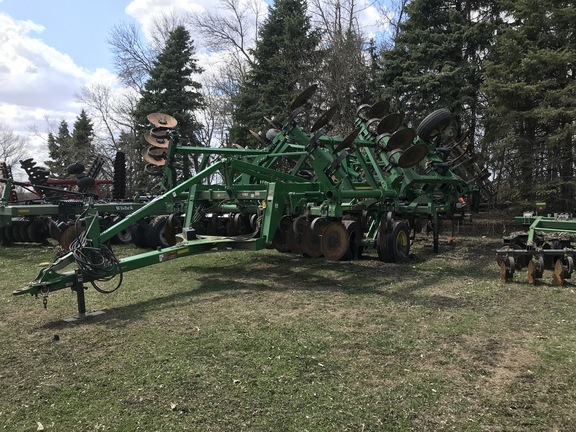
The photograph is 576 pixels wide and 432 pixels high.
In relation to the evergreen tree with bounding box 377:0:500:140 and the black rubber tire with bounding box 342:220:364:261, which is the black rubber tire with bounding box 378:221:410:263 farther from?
the evergreen tree with bounding box 377:0:500:140

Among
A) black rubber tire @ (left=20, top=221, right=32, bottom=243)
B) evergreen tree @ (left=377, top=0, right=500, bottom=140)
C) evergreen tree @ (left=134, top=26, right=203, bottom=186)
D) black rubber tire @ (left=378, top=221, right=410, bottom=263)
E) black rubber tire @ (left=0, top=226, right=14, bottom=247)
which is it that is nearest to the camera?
black rubber tire @ (left=378, top=221, right=410, bottom=263)

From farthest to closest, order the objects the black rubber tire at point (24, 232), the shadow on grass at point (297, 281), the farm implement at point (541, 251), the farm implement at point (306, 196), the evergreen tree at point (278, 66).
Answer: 1. the evergreen tree at point (278, 66)
2. the black rubber tire at point (24, 232)
3. the farm implement at point (306, 196)
4. the farm implement at point (541, 251)
5. the shadow on grass at point (297, 281)

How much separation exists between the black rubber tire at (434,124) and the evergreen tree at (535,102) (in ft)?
12.6

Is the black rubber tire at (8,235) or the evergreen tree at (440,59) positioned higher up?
the evergreen tree at (440,59)

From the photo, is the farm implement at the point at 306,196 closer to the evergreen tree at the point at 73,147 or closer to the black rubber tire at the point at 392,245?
the black rubber tire at the point at 392,245

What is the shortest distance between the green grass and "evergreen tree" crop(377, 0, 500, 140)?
34.4 ft

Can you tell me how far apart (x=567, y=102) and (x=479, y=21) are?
5420 mm

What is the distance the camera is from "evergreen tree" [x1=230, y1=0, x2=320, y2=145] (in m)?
23.9

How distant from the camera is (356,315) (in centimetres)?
586

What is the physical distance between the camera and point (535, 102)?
49.7ft

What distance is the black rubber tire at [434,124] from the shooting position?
1122cm

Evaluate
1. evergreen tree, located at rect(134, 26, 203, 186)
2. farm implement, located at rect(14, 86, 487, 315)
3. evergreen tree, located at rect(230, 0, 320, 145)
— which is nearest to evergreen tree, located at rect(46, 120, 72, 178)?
evergreen tree, located at rect(134, 26, 203, 186)

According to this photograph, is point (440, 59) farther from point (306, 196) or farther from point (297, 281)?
point (297, 281)

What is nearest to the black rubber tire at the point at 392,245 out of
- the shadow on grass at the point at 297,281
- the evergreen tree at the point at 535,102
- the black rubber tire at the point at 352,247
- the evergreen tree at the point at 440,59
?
the shadow on grass at the point at 297,281
